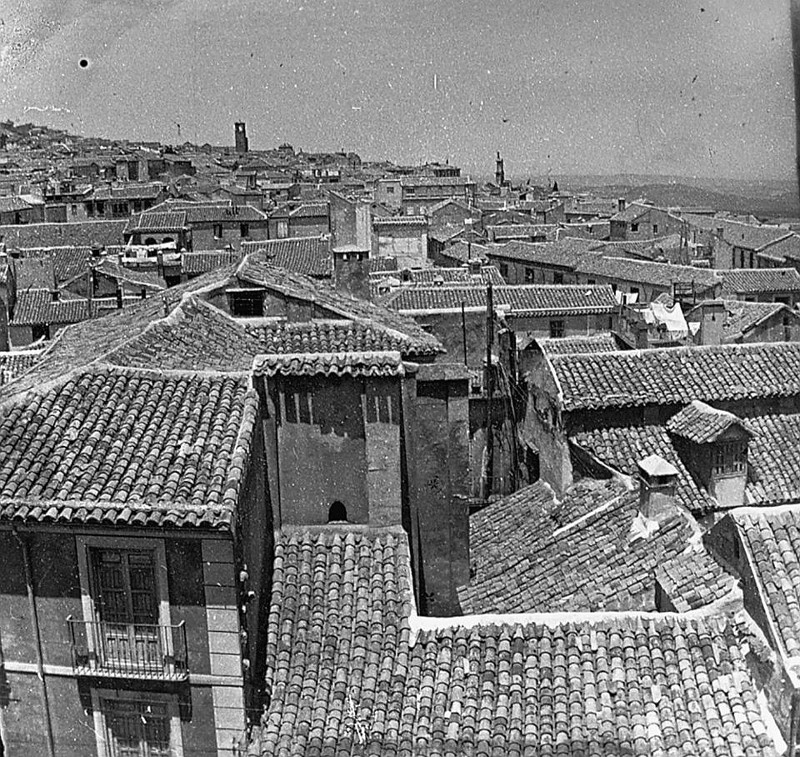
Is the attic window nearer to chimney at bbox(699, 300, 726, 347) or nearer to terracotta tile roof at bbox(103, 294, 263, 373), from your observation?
terracotta tile roof at bbox(103, 294, 263, 373)

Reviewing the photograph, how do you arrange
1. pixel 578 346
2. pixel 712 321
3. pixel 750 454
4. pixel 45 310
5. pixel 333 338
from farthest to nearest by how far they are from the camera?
pixel 45 310 → pixel 712 321 → pixel 578 346 → pixel 750 454 → pixel 333 338

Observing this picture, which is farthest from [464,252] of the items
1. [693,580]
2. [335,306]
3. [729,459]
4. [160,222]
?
[693,580]

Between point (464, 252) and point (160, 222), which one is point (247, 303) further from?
point (464, 252)

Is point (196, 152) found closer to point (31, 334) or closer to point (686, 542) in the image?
point (31, 334)

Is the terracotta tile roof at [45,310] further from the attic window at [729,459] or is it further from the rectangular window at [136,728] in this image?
the rectangular window at [136,728]

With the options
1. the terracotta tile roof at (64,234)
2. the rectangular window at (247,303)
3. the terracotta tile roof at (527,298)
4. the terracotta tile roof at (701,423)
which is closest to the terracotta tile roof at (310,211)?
the terracotta tile roof at (64,234)

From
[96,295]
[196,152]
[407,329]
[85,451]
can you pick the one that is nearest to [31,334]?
[96,295]

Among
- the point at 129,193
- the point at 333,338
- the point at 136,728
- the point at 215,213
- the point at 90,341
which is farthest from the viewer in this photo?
the point at 129,193
